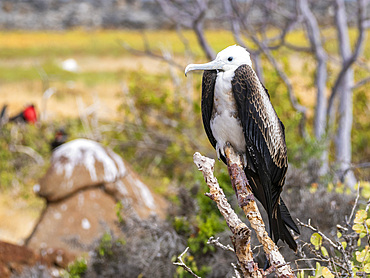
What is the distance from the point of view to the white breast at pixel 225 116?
6.41 ft

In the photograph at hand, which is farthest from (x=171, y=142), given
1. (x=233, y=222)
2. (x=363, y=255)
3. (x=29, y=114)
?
(x=233, y=222)

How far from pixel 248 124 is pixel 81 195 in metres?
3.13

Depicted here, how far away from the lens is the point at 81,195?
15.8 feet

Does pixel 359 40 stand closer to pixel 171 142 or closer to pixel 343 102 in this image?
pixel 343 102

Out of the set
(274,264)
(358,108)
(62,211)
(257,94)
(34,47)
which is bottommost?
(34,47)

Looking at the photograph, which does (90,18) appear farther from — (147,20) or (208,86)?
(208,86)

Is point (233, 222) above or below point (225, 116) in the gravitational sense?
below

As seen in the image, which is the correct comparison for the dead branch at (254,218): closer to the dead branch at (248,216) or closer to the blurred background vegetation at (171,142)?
the dead branch at (248,216)

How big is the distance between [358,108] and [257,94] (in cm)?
662

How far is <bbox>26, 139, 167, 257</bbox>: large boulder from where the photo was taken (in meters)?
4.59

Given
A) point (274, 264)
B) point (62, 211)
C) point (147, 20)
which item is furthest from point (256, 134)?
point (147, 20)

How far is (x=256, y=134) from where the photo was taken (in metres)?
2.00

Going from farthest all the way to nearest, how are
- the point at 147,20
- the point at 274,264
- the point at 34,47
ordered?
the point at 147,20
the point at 34,47
the point at 274,264

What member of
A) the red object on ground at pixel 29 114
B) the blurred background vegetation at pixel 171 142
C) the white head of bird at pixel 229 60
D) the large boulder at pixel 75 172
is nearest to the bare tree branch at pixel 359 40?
the blurred background vegetation at pixel 171 142
